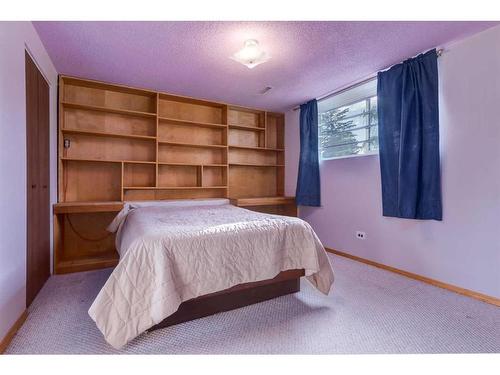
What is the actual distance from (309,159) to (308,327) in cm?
243

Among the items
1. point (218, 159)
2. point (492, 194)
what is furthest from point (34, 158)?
point (492, 194)

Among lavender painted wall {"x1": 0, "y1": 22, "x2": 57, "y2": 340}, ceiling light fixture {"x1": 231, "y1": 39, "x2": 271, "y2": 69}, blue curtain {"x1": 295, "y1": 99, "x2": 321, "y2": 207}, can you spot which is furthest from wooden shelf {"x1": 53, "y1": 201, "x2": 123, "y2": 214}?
blue curtain {"x1": 295, "y1": 99, "x2": 321, "y2": 207}

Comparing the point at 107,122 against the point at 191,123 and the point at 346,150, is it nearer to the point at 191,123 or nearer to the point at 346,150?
the point at 191,123

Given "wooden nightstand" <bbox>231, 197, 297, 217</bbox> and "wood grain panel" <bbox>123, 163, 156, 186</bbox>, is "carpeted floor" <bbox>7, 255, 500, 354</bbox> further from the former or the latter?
"wooden nightstand" <bbox>231, 197, 297, 217</bbox>

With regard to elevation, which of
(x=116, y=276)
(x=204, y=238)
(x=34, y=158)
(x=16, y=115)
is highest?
(x=16, y=115)

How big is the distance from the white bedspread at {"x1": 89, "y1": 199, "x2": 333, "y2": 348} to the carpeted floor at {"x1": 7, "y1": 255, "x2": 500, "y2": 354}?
0.22 m

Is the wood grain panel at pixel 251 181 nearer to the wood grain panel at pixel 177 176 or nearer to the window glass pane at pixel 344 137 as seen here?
the wood grain panel at pixel 177 176

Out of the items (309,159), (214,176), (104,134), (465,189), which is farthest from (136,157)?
(465,189)

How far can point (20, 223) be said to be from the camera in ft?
5.40

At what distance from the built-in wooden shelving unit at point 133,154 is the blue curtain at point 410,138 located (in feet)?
6.10

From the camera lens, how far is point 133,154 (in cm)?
320

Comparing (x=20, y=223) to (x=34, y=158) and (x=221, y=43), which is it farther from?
(x=221, y=43)

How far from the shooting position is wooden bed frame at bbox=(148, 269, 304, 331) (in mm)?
1653
